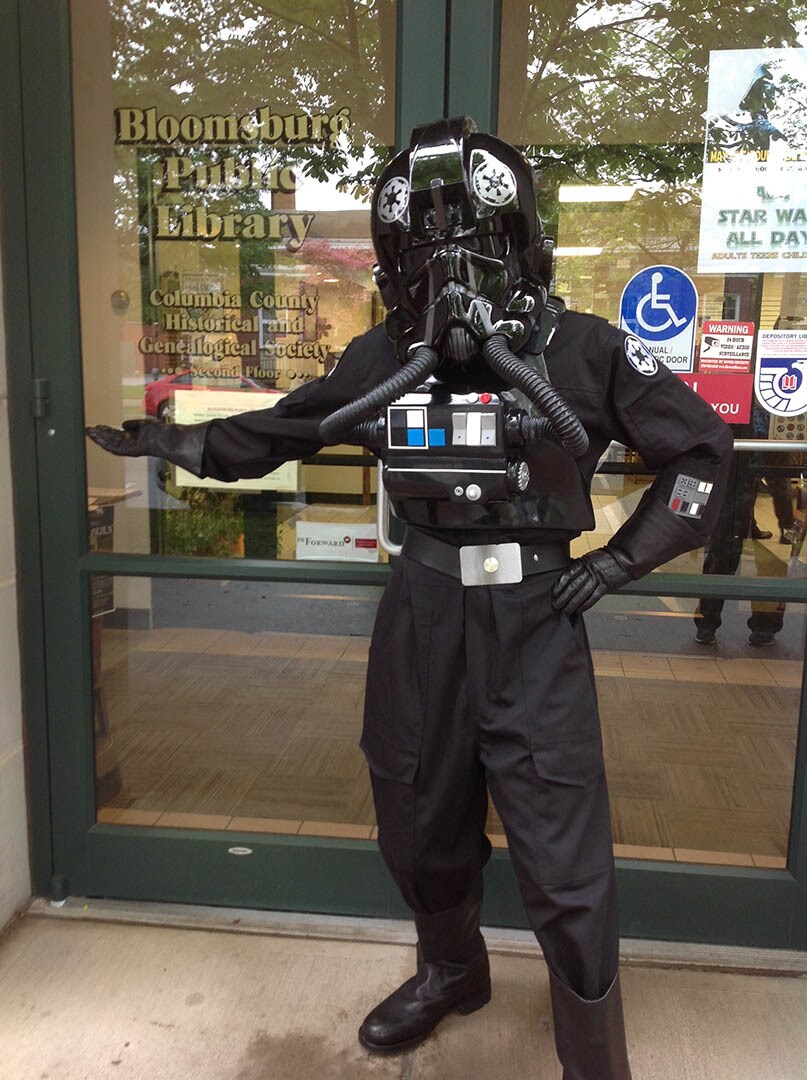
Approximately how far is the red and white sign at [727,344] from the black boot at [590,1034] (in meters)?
1.49

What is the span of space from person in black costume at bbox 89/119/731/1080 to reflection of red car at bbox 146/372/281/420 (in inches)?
29.3

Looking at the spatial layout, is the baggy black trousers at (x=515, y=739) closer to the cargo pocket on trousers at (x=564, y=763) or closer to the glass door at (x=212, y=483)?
the cargo pocket on trousers at (x=564, y=763)

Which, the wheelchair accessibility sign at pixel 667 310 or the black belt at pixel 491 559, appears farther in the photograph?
the wheelchair accessibility sign at pixel 667 310

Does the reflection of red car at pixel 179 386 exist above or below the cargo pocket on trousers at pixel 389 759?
above

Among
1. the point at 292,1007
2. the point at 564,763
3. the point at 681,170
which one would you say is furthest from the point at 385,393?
the point at 292,1007

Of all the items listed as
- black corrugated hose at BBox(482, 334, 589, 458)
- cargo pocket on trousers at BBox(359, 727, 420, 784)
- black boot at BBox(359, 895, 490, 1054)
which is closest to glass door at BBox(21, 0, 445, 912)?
black boot at BBox(359, 895, 490, 1054)

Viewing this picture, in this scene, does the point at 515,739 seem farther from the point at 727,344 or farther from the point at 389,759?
the point at 727,344

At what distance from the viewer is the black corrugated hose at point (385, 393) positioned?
1.66 meters

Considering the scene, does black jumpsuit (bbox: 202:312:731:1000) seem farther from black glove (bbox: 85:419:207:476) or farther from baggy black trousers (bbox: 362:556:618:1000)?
black glove (bbox: 85:419:207:476)

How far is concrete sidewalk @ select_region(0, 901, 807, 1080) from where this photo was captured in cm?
216

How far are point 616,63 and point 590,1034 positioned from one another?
2.22 metres

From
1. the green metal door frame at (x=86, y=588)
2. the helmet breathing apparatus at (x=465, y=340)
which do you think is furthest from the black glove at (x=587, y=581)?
the green metal door frame at (x=86, y=588)

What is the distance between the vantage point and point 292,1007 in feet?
7.70

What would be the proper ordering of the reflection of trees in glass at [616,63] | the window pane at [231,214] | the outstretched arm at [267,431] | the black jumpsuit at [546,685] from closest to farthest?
the black jumpsuit at [546,685] → the outstretched arm at [267,431] → the reflection of trees in glass at [616,63] → the window pane at [231,214]
